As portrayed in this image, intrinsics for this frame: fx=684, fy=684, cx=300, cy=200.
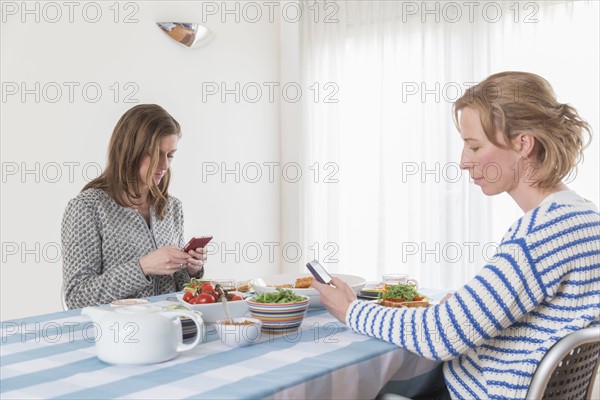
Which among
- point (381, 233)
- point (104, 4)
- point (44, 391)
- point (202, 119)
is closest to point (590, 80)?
point (381, 233)

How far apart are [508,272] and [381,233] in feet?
9.67

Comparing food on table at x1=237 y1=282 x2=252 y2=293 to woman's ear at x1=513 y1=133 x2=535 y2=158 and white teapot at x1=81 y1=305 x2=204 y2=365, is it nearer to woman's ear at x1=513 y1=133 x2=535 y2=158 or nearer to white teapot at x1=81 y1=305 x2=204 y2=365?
white teapot at x1=81 y1=305 x2=204 y2=365

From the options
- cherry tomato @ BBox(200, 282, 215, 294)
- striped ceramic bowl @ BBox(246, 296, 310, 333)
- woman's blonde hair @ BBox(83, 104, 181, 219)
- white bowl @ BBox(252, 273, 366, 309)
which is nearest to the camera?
striped ceramic bowl @ BBox(246, 296, 310, 333)

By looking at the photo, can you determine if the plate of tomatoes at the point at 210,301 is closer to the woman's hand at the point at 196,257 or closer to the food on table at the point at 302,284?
the food on table at the point at 302,284

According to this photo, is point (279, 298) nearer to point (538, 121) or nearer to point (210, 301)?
point (210, 301)

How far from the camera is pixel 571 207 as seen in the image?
52.6 inches

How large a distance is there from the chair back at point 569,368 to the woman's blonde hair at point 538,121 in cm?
33

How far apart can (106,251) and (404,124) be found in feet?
7.75

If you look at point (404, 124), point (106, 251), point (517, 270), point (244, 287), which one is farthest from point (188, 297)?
point (404, 124)

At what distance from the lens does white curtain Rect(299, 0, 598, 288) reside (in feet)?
12.3

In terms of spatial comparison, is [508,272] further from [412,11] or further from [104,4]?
[412,11]

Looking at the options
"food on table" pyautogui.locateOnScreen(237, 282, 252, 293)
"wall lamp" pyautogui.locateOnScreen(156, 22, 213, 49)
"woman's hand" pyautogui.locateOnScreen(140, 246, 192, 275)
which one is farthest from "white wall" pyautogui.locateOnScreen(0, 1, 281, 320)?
"food on table" pyautogui.locateOnScreen(237, 282, 252, 293)

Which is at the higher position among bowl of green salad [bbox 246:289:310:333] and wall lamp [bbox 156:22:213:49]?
A: wall lamp [bbox 156:22:213:49]

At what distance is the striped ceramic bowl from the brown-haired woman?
0.57m
